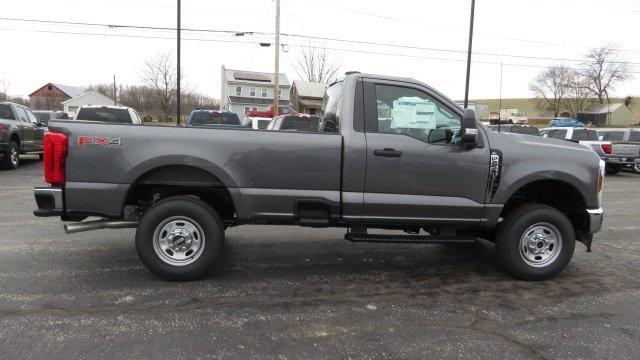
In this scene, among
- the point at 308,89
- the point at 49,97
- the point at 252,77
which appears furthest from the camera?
the point at 49,97

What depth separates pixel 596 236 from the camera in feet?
24.4

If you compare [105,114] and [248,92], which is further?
[248,92]

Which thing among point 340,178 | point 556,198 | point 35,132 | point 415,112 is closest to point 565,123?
point 35,132

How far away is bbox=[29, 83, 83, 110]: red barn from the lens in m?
87.7

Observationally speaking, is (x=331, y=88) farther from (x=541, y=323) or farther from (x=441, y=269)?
(x=541, y=323)

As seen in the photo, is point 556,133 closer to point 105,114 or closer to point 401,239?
point 105,114

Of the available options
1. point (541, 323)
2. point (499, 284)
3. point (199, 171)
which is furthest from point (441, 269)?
point (199, 171)

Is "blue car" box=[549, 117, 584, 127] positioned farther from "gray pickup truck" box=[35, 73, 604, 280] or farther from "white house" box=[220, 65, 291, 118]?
"white house" box=[220, 65, 291, 118]

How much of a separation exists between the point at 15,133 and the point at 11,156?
0.67 meters

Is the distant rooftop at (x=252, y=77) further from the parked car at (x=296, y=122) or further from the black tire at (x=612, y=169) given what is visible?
the parked car at (x=296, y=122)

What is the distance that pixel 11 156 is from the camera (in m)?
14.1

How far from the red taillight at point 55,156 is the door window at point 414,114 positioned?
2.95 meters

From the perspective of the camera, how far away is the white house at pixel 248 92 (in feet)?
212

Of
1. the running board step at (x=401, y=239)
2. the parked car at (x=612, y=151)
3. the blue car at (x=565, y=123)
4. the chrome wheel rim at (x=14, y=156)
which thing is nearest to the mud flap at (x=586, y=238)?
the running board step at (x=401, y=239)
